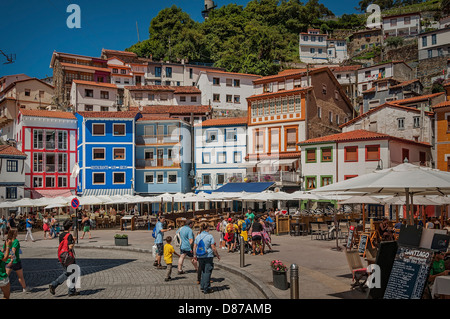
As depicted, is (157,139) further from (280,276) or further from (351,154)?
(280,276)

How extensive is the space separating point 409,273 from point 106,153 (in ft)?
146

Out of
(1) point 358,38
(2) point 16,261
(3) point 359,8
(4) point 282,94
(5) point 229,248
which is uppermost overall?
(3) point 359,8

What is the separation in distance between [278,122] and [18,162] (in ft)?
93.5

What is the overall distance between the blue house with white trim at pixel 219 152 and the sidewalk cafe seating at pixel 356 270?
37.5 metres

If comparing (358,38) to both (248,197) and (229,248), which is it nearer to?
(248,197)

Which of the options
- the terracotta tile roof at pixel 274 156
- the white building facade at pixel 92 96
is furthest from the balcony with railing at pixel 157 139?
the white building facade at pixel 92 96

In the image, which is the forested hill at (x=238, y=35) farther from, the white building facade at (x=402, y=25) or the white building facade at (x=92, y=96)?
the white building facade at (x=92, y=96)

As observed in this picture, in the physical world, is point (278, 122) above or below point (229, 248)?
above

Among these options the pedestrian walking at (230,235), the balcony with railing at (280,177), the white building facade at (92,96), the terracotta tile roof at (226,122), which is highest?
the white building facade at (92,96)

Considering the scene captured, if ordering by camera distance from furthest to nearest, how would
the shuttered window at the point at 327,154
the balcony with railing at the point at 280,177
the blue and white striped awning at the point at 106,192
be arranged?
the blue and white striped awning at the point at 106,192 < the balcony with railing at the point at 280,177 < the shuttered window at the point at 327,154

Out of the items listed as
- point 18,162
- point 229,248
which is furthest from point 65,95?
point 229,248

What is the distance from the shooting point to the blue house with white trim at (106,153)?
48344 mm

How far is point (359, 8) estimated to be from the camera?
128 meters

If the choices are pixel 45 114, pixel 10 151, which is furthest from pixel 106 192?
pixel 45 114
